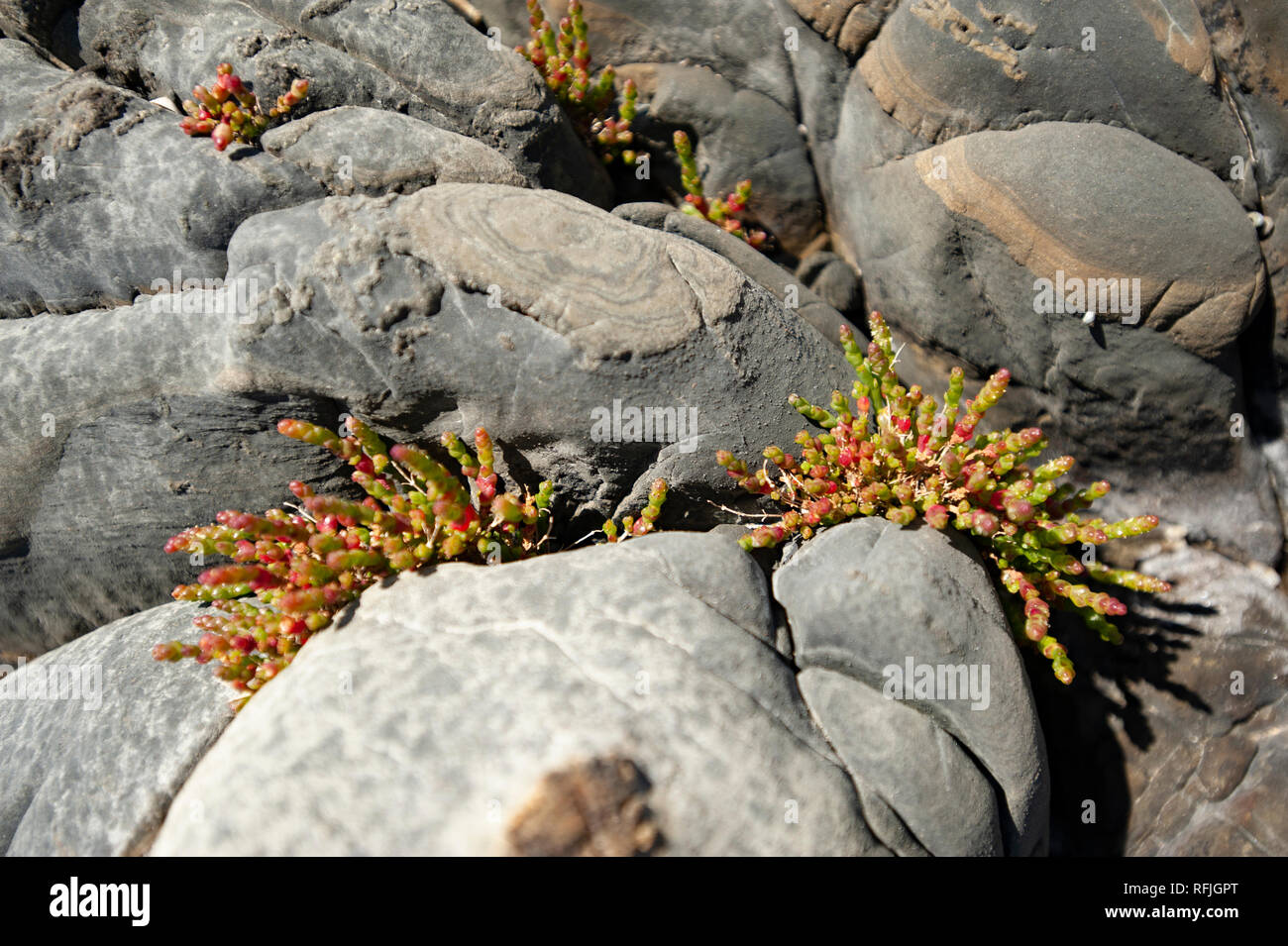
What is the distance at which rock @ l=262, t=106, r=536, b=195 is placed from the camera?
480cm

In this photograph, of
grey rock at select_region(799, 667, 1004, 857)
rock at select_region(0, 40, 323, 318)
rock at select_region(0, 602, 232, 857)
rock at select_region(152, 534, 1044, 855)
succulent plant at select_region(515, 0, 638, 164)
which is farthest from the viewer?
succulent plant at select_region(515, 0, 638, 164)

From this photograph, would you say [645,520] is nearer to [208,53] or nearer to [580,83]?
[580,83]

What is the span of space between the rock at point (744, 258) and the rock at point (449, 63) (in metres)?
0.88

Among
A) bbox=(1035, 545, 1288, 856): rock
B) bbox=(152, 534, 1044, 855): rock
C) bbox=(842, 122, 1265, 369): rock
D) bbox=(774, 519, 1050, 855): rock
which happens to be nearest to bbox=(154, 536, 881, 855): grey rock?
bbox=(152, 534, 1044, 855): rock

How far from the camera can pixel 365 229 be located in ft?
14.3

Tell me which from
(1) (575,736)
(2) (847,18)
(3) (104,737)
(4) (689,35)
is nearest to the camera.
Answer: (1) (575,736)

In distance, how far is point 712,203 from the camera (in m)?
6.44

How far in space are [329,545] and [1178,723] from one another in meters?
5.49

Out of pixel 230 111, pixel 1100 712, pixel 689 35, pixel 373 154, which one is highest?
pixel 689 35

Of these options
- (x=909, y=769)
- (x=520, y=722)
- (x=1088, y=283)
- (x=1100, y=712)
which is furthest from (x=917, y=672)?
(x=1088, y=283)

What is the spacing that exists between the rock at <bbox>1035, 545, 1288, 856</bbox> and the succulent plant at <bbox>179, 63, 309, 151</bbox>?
6.40m

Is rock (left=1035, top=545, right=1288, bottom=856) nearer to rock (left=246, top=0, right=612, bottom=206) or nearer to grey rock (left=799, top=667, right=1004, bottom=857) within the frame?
grey rock (left=799, top=667, right=1004, bottom=857)

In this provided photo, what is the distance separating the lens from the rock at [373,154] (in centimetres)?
480

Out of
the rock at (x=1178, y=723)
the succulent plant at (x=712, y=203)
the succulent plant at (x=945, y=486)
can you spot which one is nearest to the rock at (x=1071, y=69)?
the succulent plant at (x=712, y=203)
